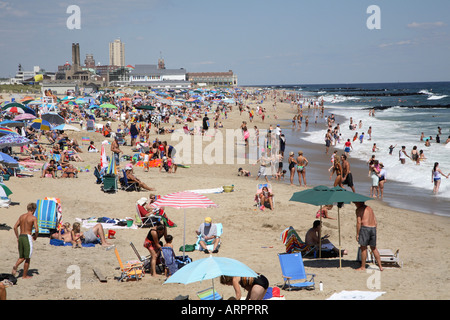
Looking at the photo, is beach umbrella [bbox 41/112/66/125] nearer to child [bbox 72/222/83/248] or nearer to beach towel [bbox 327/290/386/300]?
child [bbox 72/222/83/248]

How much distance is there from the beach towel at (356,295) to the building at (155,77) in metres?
115

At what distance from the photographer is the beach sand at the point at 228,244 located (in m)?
6.70

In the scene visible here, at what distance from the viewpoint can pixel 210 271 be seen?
509 cm

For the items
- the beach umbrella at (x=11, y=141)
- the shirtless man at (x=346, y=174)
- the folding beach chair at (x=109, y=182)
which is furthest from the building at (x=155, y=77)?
the shirtless man at (x=346, y=174)

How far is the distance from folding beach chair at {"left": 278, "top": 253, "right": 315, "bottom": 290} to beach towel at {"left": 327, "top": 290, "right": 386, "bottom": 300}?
537 millimetres

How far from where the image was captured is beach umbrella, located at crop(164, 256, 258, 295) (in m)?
5.02

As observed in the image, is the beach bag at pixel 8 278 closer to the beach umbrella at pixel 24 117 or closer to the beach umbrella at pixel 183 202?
the beach umbrella at pixel 183 202

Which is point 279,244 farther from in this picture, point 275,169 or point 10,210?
point 275,169

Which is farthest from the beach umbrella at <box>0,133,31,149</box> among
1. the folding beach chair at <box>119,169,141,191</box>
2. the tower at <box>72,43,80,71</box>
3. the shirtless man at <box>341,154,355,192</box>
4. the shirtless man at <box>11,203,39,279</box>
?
the tower at <box>72,43,80,71</box>

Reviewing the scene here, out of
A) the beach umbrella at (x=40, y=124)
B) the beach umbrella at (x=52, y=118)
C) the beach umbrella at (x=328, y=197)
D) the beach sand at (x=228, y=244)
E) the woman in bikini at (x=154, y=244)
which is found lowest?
the beach sand at (x=228, y=244)

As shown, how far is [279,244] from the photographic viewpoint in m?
9.23

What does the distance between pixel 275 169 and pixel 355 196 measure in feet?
31.5

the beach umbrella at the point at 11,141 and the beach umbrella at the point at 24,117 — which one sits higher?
the beach umbrella at the point at 24,117
